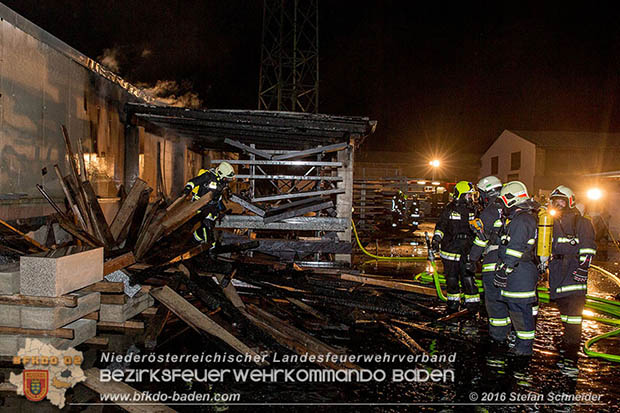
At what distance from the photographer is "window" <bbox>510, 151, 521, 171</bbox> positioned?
36.3m

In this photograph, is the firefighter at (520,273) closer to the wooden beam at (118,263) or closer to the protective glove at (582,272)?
the protective glove at (582,272)

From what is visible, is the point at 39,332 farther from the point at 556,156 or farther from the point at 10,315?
the point at 556,156

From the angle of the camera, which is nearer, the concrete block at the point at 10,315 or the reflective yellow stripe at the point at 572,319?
the concrete block at the point at 10,315

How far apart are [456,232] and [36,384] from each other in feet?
19.0

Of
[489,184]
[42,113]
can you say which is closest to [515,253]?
[489,184]

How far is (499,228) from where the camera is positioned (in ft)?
17.4

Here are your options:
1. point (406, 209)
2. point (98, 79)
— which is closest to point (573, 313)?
point (98, 79)

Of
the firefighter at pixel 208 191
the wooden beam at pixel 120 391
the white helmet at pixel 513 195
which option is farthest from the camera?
the firefighter at pixel 208 191

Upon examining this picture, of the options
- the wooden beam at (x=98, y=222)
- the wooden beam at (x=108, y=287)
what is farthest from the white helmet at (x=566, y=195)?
the wooden beam at (x=98, y=222)

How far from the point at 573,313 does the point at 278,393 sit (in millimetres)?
3907

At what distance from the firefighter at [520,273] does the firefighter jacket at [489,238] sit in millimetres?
268

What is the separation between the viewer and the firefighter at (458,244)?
666cm

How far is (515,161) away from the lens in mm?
36938

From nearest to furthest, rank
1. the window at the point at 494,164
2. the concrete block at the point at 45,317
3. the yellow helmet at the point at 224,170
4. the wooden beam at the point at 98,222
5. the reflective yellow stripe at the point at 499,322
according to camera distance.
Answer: the concrete block at the point at 45,317
the reflective yellow stripe at the point at 499,322
the wooden beam at the point at 98,222
the yellow helmet at the point at 224,170
the window at the point at 494,164
